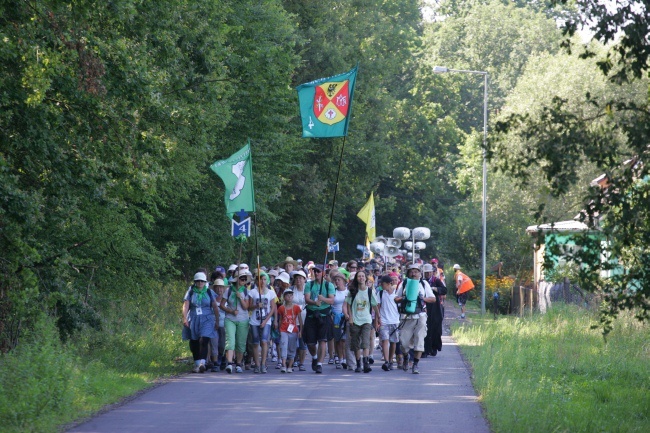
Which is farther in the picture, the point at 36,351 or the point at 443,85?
the point at 443,85

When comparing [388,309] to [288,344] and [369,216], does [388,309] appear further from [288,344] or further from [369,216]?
[369,216]

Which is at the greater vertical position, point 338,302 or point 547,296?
point 547,296

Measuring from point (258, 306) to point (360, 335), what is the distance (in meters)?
1.79

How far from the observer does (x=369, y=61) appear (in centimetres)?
4644

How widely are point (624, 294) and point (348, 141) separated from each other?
109ft

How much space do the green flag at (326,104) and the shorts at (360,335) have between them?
12.5 feet

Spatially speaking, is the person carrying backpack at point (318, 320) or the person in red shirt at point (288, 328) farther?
the person carrying backpack at point (318, 320)

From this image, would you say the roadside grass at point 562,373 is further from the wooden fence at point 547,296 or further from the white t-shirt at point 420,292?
the wooden fence at point 547,296

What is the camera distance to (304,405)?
44.6 feet

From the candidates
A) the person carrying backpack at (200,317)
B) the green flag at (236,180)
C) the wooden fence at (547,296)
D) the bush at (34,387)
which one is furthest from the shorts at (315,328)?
the wooden fence at (547,296)

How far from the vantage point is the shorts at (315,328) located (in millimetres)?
18953

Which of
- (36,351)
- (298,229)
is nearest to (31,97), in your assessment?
(36,351)

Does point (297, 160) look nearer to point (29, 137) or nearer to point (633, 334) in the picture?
point (633, 334)

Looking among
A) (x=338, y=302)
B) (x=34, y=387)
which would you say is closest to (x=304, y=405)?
(x=34, y=387)
